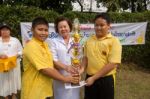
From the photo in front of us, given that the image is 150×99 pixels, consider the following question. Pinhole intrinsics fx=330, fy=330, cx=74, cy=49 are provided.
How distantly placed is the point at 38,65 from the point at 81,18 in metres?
7.34

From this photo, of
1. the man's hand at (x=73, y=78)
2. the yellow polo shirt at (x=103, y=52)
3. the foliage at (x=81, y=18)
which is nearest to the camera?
the man's hand at (x=73, y=78)

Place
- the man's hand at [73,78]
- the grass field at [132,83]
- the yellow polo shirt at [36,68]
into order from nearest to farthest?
1. the yellow polo shirt at [36,68]
2. the man's hand at [73,78]
3. the grass field at [132,83]

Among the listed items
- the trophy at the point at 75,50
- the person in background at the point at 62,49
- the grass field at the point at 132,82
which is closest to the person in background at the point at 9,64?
the grass field at the point at 132,82

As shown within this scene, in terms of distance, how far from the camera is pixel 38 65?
3.34 metres

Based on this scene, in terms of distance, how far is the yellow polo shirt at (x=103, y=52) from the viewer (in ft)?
12.2

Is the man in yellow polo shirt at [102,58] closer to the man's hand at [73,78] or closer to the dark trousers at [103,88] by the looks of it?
the dark trousers at [103,88]

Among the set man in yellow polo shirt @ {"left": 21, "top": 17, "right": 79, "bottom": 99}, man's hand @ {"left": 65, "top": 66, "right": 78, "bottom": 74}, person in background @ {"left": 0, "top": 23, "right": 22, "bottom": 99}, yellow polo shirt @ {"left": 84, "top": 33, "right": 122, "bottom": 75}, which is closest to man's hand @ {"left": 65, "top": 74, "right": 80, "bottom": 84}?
man's hand @ {"left": 65, "top": 66, "right": 78, "bottom": 74}

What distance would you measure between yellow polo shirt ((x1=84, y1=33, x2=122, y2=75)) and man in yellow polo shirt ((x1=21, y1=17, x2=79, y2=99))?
1.64ft

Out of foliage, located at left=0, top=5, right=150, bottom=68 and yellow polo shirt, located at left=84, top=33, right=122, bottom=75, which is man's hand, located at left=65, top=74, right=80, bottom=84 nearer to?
yellow polo shirt, located at left=84, top=33, right=122, bottom=75

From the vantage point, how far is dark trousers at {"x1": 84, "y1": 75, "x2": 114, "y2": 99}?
12.5ft

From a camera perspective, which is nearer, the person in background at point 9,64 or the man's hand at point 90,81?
the man's hand at point 90,81

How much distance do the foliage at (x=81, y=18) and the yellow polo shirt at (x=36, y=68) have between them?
239 inches

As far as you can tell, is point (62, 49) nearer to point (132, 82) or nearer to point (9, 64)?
point (9, 64)

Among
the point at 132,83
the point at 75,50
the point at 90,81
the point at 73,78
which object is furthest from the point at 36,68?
the point at 132,83
